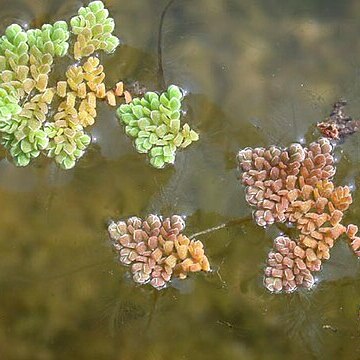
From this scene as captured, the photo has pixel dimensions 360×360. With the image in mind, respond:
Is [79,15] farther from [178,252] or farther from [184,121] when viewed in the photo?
[178,252]

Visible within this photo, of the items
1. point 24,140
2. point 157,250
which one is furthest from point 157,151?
point 24,140

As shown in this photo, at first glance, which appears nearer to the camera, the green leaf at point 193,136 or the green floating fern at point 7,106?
the green floating fern at point 7,106

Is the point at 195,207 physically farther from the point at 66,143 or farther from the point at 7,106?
the point at 7,106

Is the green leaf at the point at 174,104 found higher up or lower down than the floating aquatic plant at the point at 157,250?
higher up

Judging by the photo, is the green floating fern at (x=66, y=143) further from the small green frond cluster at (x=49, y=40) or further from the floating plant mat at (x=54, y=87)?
the small green frond cluster at (x=49, y=40)

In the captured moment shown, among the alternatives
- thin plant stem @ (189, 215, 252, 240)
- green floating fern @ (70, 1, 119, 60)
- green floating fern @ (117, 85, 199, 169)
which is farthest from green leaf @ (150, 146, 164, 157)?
green floating fern @ (70, 1, 119, 60)

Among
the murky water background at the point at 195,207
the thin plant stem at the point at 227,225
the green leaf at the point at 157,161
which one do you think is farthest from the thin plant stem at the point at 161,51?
the thin plant stem at the point at 227,225
